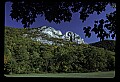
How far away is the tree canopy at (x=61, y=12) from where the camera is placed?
3.73 meters

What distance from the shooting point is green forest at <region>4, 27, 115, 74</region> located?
22.9 meters

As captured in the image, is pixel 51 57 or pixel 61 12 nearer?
pixel 61 12

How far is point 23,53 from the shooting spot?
2348cm

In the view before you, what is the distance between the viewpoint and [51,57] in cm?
2447

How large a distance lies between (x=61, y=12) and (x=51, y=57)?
67.7 feet

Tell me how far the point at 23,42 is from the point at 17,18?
71.7 feet

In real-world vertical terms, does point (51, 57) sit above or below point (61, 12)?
below

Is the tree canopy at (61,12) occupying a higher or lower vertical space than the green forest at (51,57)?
higher

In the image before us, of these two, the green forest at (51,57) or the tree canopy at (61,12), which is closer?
the tree canopy at (61,12)

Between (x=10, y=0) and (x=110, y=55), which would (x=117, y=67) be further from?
(x=110, y=55)

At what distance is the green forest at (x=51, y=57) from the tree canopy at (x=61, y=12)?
730 inches

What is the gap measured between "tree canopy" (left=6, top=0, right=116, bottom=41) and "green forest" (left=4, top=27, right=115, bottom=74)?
60.9 feet

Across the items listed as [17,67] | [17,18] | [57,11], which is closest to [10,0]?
[17,18]
